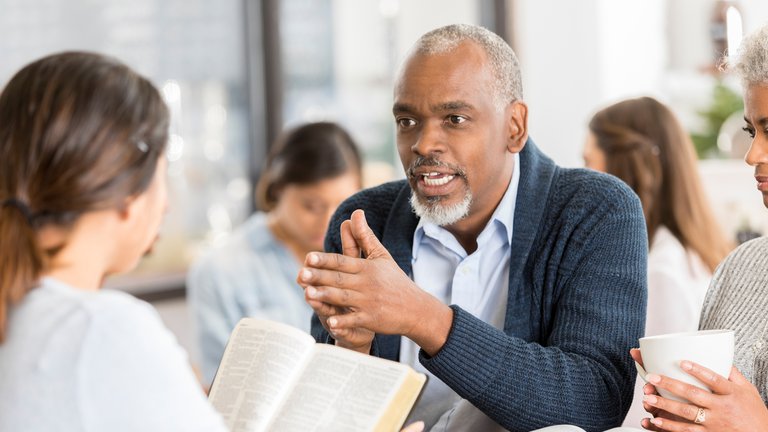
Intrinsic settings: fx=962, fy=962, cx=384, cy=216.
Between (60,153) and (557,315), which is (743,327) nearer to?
(557,315)

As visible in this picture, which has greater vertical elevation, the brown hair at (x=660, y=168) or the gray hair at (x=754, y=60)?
the gray hair at (x=754, y=60)

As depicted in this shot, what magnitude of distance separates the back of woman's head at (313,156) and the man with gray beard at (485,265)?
92 centimetres

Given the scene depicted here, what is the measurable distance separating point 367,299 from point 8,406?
55 centimetres

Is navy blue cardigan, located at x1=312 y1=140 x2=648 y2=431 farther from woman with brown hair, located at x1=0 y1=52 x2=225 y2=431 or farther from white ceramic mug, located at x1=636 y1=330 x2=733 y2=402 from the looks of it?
woman with brown hair, located at x1=0 y1=52 x2=225 y2=431

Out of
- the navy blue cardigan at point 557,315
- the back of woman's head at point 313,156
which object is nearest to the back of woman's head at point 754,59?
the navy blue cardigan at point 557,315

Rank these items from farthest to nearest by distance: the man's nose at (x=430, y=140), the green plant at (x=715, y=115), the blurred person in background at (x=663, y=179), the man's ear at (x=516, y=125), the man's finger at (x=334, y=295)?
the green plant at (x=715, y=115)
the blurred person in background at (x=663, y=179)
the man's ear at (x=516, y=125)
the man's nose at (x=430, y=140)
the man's finger at (x=334, y=295)

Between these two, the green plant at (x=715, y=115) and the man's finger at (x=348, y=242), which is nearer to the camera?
the man's finger at (x=348, y=242)

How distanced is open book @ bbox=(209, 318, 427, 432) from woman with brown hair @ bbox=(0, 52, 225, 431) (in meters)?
0.24

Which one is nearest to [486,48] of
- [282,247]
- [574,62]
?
[282,247]

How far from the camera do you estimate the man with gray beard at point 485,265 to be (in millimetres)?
1568

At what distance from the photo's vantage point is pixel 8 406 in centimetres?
113

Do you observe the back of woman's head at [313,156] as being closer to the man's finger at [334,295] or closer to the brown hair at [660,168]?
the brown hair at [660,168]

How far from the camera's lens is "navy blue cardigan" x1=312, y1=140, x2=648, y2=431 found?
62.9 inches

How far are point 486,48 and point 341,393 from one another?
82cm
